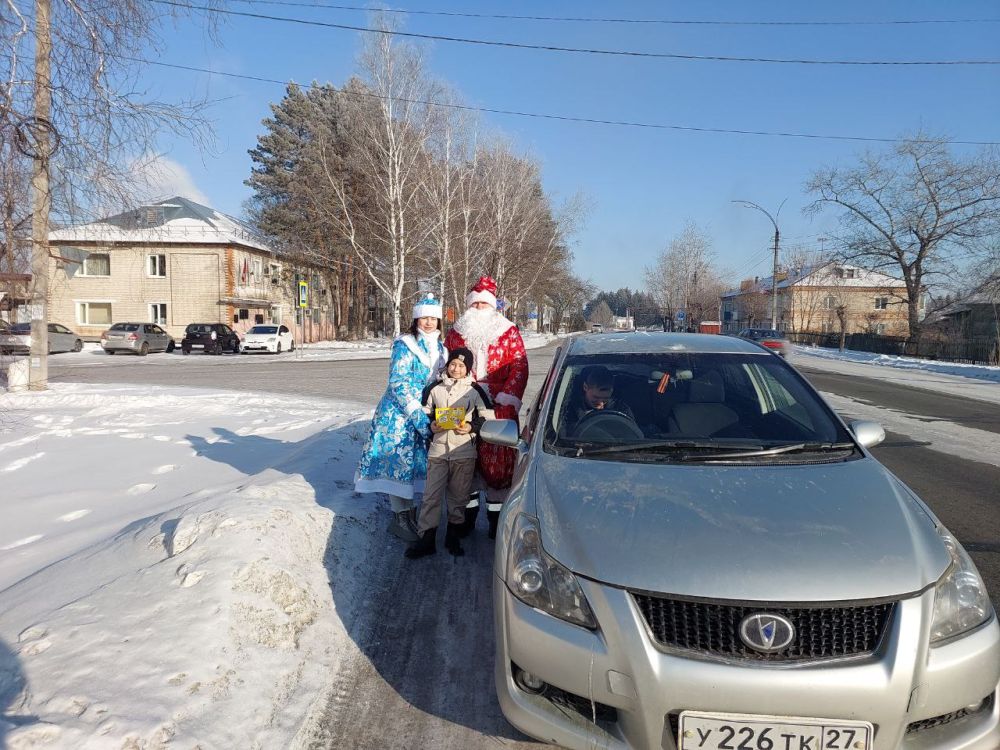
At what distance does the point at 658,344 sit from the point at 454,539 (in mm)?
1947

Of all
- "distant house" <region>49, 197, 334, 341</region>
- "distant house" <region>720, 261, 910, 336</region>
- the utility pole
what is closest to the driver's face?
the utility pole

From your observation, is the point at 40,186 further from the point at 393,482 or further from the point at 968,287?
the point at 968,287

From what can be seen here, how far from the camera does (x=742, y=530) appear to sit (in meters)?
2.38

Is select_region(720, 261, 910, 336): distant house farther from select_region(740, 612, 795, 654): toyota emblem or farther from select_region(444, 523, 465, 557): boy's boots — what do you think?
select_region(740, 612, 795, 654): toyota emblem

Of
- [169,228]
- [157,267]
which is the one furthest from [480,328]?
[157,267]

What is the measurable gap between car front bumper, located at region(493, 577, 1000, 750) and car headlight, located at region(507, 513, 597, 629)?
40 millimetres

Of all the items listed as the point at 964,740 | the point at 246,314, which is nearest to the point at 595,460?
the point at 964,740

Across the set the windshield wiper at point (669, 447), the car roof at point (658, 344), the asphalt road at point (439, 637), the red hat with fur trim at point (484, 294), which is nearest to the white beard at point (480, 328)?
the red hat with fur trim at point (484, 294)

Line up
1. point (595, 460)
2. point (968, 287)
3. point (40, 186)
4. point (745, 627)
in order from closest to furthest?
point (745, 627)
point (595, 460)
point (40, 186)
point (968, 287)

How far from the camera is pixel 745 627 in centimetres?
212

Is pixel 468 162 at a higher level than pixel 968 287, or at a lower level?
higher

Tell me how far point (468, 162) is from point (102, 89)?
95.2ft

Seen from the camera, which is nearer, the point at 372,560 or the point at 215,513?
the point at 215,513

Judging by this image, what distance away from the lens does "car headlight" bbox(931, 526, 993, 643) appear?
2221mm
